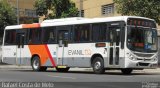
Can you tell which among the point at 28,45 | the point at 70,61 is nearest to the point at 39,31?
the point at 28,45

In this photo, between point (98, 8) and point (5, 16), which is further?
point (5, 16)

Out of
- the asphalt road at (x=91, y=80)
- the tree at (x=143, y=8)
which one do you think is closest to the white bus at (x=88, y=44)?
the asphalt road at (x=91, y=80)

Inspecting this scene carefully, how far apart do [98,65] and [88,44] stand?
147 centimetres

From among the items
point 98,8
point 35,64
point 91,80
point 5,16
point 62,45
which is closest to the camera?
point 91,80

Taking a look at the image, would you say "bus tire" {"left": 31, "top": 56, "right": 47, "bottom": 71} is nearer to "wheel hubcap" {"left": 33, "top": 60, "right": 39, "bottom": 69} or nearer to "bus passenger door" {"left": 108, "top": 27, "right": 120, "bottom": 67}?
"wheel hubcap" {"left": 33, "top": 60, "right": 39, "bottom": 69}

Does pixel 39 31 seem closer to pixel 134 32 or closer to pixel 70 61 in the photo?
pixel 70 61

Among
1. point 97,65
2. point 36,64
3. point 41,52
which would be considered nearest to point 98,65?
point 97,65

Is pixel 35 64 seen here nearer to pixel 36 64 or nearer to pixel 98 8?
pixel 36 64

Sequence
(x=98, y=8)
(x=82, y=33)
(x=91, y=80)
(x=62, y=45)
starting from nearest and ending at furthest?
1. (x=91, y=80)
2. (x=82, y=33)
3. (x=62, y=45)
4. (x=98, y=8)

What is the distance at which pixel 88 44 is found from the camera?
27047 mm

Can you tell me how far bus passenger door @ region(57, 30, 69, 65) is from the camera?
28.7 m

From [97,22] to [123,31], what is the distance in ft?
6.83

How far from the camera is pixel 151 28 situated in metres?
26.2

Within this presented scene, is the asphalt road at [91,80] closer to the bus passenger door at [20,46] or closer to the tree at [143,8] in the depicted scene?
the bus passenger door at [20,46]
